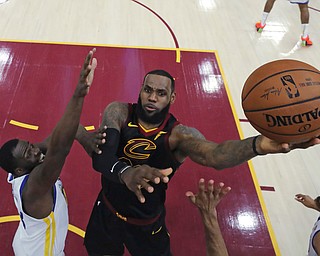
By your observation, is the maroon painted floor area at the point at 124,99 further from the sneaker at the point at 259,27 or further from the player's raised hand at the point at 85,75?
the player's raised hand at the point at 85,75

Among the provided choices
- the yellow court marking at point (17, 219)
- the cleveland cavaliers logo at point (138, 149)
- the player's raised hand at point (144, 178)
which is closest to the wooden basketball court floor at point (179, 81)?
the yellow court marking at point (17, 219)

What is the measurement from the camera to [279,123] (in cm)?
221

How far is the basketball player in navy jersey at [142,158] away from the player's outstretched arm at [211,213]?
1.10 feet

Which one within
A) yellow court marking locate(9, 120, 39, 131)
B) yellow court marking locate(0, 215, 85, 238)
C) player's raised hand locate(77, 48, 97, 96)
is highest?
player's raised hand locate(77, 48, 97, 96)

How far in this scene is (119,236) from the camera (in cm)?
295

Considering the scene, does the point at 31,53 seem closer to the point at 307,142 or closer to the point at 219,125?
the point at 219,125

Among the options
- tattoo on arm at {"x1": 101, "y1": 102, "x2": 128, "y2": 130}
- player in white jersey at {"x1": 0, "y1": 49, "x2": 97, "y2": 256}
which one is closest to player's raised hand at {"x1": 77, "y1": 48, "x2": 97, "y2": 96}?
player in white jersey at {"x1": 0, "y1": 49, "x2": 97, "y2": 256}

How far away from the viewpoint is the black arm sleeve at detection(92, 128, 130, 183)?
2379 millimetres

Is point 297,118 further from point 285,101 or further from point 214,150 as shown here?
point 214,150

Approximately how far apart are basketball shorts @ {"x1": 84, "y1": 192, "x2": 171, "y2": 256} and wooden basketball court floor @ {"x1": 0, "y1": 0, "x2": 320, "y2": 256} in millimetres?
762

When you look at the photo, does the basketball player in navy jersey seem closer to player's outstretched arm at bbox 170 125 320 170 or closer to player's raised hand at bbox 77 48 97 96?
player's outstretched arm at bbox 170 125 320 170

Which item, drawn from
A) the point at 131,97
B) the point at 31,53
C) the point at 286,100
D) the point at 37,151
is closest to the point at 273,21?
the point at 131,97

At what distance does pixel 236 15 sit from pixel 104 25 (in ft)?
9.93

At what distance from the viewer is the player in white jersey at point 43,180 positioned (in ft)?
6.64
